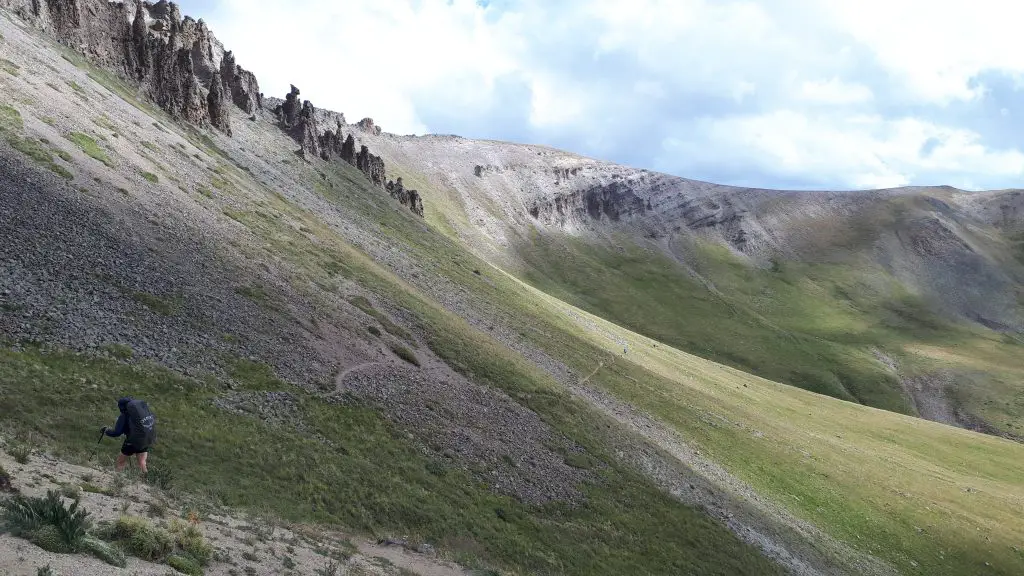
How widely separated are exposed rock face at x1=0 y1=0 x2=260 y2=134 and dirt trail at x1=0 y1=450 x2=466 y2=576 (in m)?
84.6

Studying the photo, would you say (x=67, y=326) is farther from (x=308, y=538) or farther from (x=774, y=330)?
(x=774, y=330)

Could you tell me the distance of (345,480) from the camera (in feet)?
84.7

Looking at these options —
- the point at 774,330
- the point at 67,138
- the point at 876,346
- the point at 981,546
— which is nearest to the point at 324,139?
the point at 67,138

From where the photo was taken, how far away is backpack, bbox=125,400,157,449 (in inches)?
720

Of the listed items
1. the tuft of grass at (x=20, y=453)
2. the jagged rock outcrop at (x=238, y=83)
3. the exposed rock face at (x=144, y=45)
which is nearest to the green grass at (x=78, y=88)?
the exposed rock face at (x=144, y=45)

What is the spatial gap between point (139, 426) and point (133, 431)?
225 millimetres

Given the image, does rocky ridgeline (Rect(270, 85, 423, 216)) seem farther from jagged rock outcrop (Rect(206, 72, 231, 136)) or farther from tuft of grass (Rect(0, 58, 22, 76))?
tuft of grass (Rect(0, 58, 22, 76))

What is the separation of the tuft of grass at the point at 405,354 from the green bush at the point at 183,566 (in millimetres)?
31282

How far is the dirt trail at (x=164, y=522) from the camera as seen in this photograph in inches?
426

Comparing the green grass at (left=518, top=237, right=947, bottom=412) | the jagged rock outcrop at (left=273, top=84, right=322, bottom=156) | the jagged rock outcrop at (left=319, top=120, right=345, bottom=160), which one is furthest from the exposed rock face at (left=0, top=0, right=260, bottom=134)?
the green grass at (left=518, top=237, right=947, bottom=412)

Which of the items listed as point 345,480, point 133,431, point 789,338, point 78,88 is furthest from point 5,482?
point 789,338

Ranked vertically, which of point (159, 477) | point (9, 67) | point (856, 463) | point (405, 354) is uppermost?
point (9, 67)

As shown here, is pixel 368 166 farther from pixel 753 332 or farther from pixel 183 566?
pixel 183 566

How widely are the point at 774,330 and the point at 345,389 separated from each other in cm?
16899
